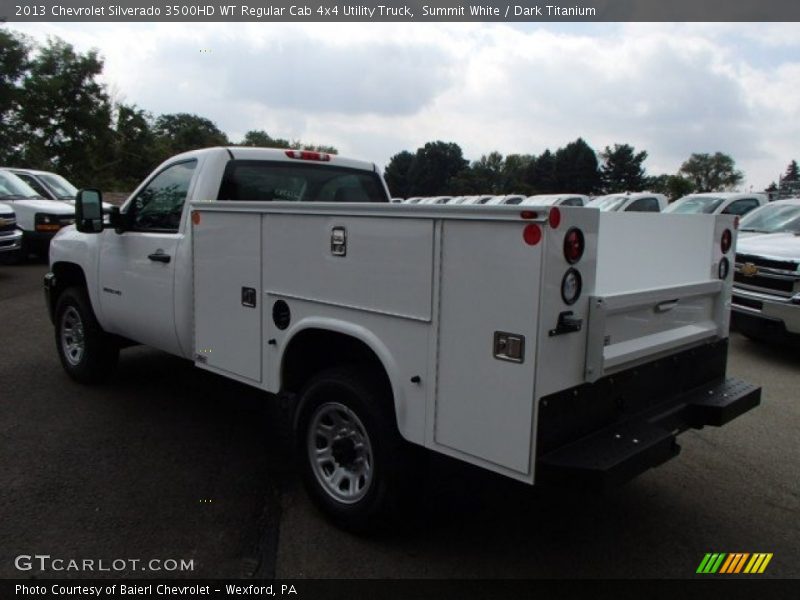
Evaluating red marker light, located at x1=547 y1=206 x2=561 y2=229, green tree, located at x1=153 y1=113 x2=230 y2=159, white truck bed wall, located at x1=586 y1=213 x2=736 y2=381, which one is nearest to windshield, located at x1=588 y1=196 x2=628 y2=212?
white truck bed wall, located at x1=586 y1=213 x2=736 y2=381

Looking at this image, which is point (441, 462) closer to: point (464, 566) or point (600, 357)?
point (464, 566)

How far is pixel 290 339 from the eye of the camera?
12.1 feet

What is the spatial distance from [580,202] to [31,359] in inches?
674

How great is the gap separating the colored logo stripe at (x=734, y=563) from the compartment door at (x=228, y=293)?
8.66ft

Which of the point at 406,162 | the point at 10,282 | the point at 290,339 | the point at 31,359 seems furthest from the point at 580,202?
the point at 406,162

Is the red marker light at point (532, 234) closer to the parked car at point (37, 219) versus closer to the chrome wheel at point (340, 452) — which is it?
the chrome wheel at point (340, 452)

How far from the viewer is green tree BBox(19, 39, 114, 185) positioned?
3089 cm

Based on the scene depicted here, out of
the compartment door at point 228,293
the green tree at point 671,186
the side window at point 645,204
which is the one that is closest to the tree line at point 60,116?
the side window at point 645,204

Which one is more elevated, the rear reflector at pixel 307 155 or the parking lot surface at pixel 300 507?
the rear reflector at pixel 307 155

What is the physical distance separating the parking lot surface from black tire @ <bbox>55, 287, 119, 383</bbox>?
382 millimetres

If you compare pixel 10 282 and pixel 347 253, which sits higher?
pixel 347 253

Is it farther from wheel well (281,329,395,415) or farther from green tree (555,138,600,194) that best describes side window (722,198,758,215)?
green tree (555,138,600,194)

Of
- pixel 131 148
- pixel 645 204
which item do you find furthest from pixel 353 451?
pixel 131 148

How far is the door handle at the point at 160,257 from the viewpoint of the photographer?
183 inches
